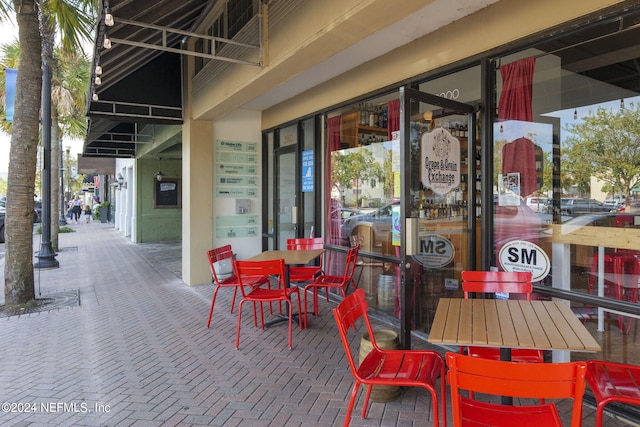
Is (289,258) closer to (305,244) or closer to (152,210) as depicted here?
(305,244)

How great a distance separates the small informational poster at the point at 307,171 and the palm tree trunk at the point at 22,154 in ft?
12.0

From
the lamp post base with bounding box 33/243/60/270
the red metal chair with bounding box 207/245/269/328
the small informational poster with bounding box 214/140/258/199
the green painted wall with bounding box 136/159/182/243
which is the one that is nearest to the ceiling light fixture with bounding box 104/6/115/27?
the red metal chair with bounding box 207/245/269/328

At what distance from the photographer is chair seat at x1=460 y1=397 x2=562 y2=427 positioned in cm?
167

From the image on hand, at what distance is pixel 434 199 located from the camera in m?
3.50

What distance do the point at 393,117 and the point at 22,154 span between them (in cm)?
476

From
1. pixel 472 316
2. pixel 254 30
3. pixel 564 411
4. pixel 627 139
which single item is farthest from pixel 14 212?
pixel 627 139

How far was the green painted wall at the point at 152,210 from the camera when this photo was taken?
43.9 feet

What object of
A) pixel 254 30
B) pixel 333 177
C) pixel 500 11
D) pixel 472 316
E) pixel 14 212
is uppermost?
pixel 254 30

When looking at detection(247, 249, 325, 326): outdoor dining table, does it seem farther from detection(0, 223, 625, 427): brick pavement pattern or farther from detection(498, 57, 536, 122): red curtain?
detection(498, 57, 536, 122): red curtain

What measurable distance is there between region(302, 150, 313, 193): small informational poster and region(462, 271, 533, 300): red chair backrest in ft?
11.6

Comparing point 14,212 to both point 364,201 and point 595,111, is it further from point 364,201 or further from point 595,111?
point 595,111

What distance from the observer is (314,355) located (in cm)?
372

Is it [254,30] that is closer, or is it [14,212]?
[254,30]

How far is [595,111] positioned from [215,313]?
4.52 m
